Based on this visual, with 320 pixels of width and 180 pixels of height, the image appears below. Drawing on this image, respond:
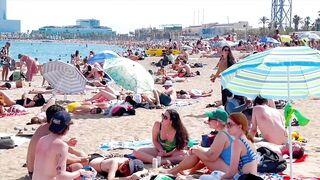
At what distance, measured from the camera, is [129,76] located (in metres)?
9.73

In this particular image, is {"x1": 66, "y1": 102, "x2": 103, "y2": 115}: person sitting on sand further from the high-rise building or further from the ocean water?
the high-rise building

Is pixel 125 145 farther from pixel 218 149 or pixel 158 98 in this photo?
pixel 158 98

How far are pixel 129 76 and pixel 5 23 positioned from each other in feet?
514

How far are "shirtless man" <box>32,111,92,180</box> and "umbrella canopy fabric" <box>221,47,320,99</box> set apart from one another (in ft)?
5.52

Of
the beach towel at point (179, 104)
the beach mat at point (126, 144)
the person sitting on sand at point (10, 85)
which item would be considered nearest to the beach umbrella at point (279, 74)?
the beach mat at point (126, 144)

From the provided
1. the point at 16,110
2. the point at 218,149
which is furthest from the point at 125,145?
the point at 16,110

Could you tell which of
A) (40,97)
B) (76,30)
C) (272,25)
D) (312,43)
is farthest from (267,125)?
(76,30)

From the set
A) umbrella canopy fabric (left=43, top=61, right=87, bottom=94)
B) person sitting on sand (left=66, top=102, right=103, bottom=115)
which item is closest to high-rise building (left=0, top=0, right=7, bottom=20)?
umbrella canopy fabric (left=43, top=61, right=87, bottom=94)

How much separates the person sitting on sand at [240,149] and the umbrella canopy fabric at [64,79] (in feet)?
22.0

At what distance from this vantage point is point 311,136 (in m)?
8.30

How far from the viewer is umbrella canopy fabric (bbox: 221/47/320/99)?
4598mm

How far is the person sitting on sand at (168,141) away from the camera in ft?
20.4

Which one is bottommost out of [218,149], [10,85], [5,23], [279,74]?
[10,85]

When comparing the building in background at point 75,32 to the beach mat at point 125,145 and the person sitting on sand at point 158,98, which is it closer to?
the person sitting on sand at point 158,98
